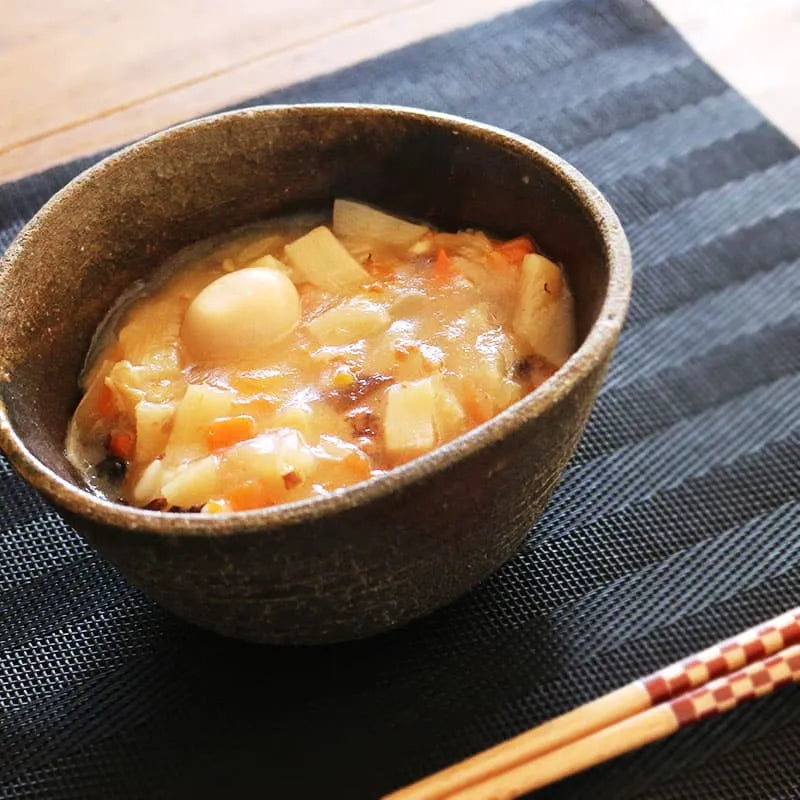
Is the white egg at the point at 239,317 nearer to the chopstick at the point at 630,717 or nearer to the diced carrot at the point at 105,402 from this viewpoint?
the diced carrot at the point at 105,402

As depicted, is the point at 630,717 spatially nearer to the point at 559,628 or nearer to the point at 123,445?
the point at 559,628

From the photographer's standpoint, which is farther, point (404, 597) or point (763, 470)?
point (763, 470)

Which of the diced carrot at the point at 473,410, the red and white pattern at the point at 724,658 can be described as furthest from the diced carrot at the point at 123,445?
the red and white pattern at the point at 724,658

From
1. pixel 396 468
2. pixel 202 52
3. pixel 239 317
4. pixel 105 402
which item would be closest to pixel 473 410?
pixel 396 468

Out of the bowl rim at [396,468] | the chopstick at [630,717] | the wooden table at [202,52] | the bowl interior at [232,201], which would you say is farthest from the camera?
the wooden table at [202,52]

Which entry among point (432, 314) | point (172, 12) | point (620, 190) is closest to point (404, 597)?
point (432, 314)

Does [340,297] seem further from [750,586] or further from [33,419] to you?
[750,586]
